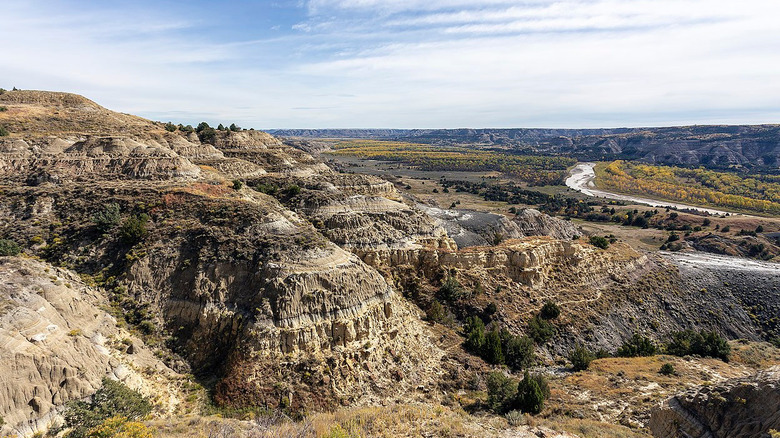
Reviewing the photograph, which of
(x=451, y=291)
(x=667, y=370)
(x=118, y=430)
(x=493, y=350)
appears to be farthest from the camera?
(x=451, y=291)

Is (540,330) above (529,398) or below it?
below

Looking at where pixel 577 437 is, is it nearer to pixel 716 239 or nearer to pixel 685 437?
pixel 685 437

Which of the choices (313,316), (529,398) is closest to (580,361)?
(529,398)

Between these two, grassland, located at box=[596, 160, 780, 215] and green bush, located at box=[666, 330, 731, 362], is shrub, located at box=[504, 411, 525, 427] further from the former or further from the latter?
grassland, located at box=[596, 160, 780, 215]

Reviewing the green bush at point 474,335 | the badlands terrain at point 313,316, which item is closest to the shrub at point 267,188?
the badlands terrain at point 313,316

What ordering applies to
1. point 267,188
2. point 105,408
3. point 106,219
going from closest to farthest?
1. point 105,408
2. point 106,219
3. point 267,188

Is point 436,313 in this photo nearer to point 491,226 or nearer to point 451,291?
point 451,291

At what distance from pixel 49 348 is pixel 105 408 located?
4.03 meters

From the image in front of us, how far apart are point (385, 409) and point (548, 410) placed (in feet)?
35.6

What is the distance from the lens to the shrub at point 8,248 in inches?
1005

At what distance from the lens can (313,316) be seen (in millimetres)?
24891

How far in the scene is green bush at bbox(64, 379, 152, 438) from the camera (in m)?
17.6

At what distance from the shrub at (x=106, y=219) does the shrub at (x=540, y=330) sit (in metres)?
37.8

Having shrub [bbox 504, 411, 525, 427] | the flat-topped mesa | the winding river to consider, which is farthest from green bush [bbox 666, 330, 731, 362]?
the winding river
